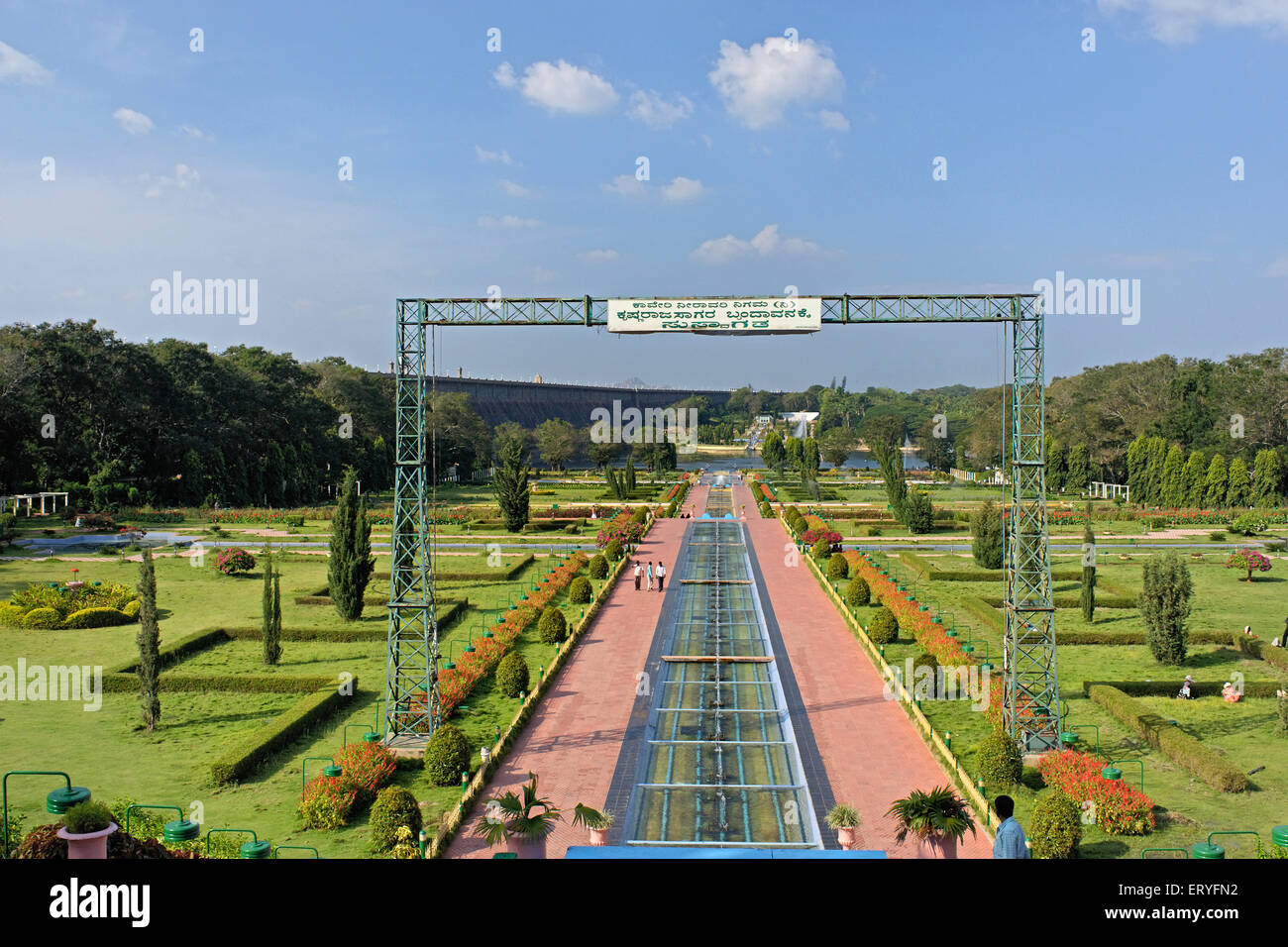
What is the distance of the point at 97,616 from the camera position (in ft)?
85.1

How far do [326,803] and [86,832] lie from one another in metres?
5.56

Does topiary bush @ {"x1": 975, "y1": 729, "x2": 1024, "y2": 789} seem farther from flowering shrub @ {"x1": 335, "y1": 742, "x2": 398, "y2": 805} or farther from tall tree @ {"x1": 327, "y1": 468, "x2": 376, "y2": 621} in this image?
tall tree @ {"x1": 327, "y1": 468, "x2": 376, "y2": 621}

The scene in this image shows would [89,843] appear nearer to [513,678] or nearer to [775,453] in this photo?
[513,678]

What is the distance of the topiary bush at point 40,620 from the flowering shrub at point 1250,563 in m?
38.1

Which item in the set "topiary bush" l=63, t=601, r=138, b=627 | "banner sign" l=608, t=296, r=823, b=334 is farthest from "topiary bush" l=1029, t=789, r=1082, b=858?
"topiary bush" l=63, t=601, r=138, b=627

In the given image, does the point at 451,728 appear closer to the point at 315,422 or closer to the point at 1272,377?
the point at 315,422

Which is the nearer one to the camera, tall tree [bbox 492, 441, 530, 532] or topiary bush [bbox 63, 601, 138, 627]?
topiary bush [bbox 63, 601, 138, 627]

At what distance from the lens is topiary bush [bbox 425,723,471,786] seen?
48.9 ft

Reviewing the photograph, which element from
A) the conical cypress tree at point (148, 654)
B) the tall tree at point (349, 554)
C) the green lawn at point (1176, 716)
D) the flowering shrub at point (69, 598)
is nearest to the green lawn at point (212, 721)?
the conical cypress tree at point (148, 654)

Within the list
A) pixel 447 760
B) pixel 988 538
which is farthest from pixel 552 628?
pixel 988 538

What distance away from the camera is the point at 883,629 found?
23656mm

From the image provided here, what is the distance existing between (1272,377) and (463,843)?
65.8m

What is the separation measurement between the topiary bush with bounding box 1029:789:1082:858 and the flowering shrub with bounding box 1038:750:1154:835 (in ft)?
3.93

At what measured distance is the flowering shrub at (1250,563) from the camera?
32531 mm
